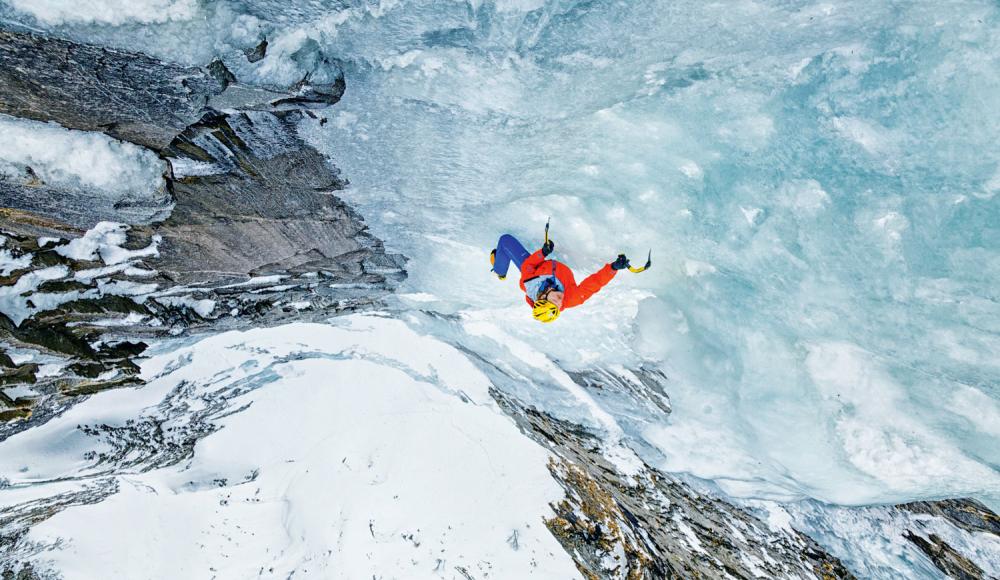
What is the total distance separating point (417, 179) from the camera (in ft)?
Result: 19.7

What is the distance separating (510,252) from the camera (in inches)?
232

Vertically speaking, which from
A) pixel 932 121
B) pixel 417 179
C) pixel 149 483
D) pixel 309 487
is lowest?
pixel 309 487

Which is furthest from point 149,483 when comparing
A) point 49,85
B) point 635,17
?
point 635,17

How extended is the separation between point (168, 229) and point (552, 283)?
5022 mm

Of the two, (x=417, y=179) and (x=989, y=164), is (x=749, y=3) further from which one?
(x=417, y=179)

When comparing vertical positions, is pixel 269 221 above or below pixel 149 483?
above

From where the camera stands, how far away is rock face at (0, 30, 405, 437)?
152 inches

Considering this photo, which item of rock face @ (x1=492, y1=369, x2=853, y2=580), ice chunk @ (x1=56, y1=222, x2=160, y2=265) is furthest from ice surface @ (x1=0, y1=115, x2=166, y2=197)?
rock face @ (x1=492, y1=369, x2=853, y2=580)

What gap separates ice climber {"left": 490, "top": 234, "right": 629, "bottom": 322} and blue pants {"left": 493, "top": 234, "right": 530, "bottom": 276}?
0.22ft

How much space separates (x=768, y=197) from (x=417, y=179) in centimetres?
412

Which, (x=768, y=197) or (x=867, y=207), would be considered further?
(x=768, y=197)

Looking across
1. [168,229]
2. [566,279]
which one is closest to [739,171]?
[566,279]

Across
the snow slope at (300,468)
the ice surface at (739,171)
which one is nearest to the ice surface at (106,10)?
the ice surface at (739,171)

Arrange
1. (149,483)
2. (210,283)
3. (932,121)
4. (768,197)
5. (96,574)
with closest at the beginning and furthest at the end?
(932,121), (768,197), (210,283), (96,574), (149,483)
